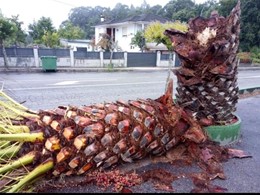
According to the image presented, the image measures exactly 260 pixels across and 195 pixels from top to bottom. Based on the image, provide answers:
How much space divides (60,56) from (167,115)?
58.8ft

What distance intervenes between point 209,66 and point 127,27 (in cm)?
3035

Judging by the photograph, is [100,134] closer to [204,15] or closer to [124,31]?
[204,15]

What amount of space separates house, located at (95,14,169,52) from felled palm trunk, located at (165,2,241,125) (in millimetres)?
23541

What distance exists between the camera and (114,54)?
21281mm

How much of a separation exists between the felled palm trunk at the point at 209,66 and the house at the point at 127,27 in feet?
77.2

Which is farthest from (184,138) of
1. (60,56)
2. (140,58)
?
(140,58)

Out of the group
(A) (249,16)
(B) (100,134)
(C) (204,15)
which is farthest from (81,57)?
(A) (249,16)

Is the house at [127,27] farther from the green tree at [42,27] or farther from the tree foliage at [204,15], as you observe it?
the green tree at [42,27]

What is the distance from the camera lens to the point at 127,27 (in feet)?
105

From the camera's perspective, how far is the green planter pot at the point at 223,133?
2.84 meters

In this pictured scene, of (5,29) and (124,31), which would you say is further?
(124,31)

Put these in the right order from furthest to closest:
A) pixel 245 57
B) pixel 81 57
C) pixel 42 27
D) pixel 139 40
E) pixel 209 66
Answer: pixel 42 27 < pixel 245 57 < pixel 139 40 < pixel 81 57 < pixel 209 66

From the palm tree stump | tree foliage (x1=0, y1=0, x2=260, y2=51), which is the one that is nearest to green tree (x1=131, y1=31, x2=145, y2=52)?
tree foliage (x1=0, y1=0, x2=260, y2=51)

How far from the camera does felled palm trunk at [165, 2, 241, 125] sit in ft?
9.08
